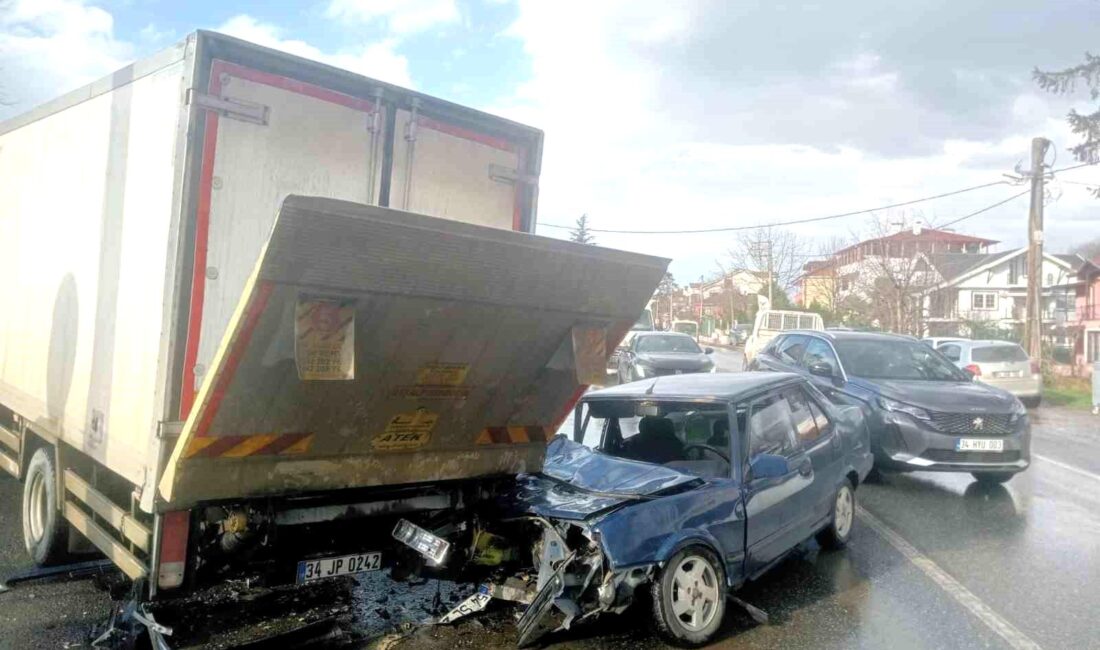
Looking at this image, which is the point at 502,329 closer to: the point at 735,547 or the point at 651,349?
A: the point at 735,547

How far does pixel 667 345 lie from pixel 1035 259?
1026cm

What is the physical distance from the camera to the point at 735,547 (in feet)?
16.3

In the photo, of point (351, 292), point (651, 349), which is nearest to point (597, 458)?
point (351, 292)

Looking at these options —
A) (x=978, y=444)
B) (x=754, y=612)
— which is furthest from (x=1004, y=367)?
(x=754, y=612)

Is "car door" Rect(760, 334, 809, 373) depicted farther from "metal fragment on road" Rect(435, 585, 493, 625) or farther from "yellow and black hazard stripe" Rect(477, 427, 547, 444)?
"metal fragment on road" Rect(435, 585, 493, 625)

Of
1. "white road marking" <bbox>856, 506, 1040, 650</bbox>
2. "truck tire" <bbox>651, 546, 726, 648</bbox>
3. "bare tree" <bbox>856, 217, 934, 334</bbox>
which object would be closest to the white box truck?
"truck tire" <bbox>651, 546, 726, 648</bbox>

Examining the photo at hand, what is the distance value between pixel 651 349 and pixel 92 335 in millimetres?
17848

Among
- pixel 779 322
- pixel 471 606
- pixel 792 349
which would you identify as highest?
pixel 779 322

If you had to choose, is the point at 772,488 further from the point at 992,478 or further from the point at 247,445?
the point at 992,478

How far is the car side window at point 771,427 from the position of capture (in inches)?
218

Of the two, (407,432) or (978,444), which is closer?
(407,432)

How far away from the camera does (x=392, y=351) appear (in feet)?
13.7

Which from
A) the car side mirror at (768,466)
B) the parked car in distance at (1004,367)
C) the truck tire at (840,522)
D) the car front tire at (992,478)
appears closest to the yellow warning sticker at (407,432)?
the car side mirror at (768,466)

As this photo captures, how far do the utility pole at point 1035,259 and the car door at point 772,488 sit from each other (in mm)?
19949
